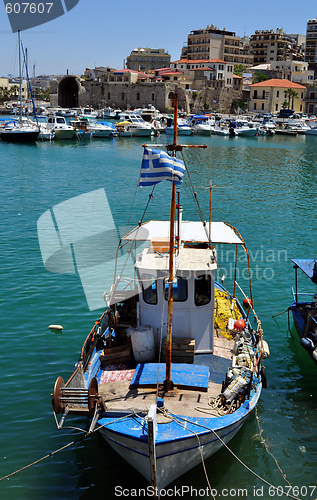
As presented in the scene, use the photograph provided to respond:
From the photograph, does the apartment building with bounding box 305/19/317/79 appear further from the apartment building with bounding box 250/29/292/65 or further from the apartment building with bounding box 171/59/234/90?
the apartment building with bounding box 171/59/234/90

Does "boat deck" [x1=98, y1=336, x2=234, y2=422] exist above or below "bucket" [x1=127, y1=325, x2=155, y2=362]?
below

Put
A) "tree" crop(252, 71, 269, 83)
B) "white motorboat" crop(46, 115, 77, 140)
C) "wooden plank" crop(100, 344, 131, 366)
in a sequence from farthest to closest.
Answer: "tree" crop(252, 71, 269, 83) < "white motorboat" crop(46, 115, 77, 140) < "wooden plank" crop(100, 344, 131, 366)

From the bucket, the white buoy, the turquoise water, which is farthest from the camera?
the white buoy

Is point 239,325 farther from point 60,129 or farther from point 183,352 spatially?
point 60,129

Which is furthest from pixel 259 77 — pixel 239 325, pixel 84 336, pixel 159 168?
pixel 159 168

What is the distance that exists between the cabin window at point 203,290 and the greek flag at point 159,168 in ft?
9.38

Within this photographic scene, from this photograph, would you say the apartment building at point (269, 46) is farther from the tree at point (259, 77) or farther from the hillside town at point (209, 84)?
the tree at point (259, 77)

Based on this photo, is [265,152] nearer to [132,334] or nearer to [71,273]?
[71,273]

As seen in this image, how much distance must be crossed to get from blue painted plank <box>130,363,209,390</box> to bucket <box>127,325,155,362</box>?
0.44 metres

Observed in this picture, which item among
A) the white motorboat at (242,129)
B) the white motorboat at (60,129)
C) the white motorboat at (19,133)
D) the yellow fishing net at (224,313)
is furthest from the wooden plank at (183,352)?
the white motorboat at (242,129)

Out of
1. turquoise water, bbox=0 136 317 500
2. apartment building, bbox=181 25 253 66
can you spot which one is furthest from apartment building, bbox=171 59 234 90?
turquoise water, bbox=0 136 317 500

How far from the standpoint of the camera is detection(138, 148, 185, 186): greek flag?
10188 millimetres

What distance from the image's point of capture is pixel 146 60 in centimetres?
16100

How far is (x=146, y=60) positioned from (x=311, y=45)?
51.6 m
